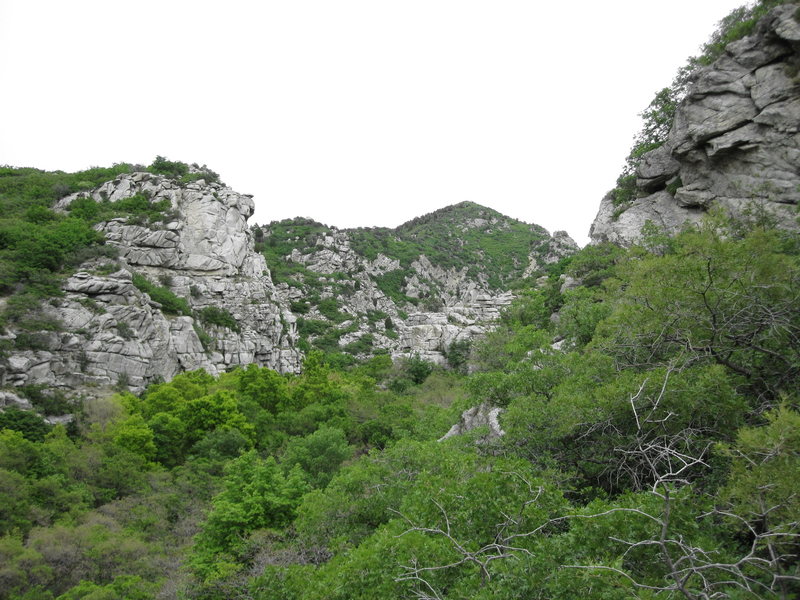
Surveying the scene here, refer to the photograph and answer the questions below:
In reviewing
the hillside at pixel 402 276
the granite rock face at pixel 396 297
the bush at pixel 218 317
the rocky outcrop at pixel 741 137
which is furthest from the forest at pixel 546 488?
the granite rock face at pixel 396 297

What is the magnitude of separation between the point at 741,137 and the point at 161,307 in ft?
143

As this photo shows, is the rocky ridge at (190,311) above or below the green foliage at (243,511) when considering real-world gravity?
above

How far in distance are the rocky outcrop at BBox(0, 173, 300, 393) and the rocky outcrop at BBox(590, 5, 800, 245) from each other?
36.6 meters

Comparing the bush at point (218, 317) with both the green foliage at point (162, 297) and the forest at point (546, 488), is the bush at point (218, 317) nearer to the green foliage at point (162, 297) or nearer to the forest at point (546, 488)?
the green foliage at point (162, 297)

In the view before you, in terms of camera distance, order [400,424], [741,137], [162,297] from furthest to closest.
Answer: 1. [162,297]
2. [400,424]
3. [741,137]

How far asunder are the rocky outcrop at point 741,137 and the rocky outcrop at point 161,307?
3665 centimetres

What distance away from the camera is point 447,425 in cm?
1897

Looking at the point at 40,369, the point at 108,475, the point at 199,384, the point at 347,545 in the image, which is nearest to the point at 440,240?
the point at 199,384

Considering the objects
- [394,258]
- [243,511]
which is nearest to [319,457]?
[243,511]

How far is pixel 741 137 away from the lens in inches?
727

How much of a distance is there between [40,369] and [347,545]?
1205 inches

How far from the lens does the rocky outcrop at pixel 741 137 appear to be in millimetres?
17094

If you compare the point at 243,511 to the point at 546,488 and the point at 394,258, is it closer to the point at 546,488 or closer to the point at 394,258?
the point at 546,488

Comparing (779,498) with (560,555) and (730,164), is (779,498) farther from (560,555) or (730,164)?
(730,164)
